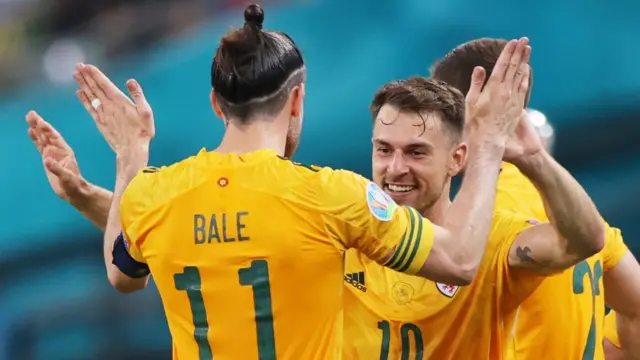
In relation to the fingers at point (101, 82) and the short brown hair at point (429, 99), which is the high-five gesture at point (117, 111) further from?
the short brown hair at point (429, 99)

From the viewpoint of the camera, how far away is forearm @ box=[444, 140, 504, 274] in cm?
242

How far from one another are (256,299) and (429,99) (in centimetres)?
105

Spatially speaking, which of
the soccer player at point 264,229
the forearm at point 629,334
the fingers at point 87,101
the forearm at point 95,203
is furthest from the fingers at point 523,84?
the forearm at point 95,203

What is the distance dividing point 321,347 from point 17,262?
181 inches

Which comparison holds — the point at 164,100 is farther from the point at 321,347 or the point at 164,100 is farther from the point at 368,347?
the point at 321,347

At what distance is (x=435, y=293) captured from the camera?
9.45ft

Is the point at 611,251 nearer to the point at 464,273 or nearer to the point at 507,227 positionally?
the point at 507,227

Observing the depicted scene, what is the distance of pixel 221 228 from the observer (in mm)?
2338

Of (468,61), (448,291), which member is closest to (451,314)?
(448,291)

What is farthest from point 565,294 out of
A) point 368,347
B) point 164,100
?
point 164,100

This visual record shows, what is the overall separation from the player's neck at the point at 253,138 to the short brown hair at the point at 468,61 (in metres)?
1.12

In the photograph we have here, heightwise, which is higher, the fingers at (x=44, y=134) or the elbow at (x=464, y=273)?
the fingers at (x=44, y=134)

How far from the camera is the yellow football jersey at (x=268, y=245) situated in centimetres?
233

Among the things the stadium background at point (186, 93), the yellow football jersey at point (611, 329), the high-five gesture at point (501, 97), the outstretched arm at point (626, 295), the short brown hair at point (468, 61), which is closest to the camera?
the high-five gesture at point (501, 97)
